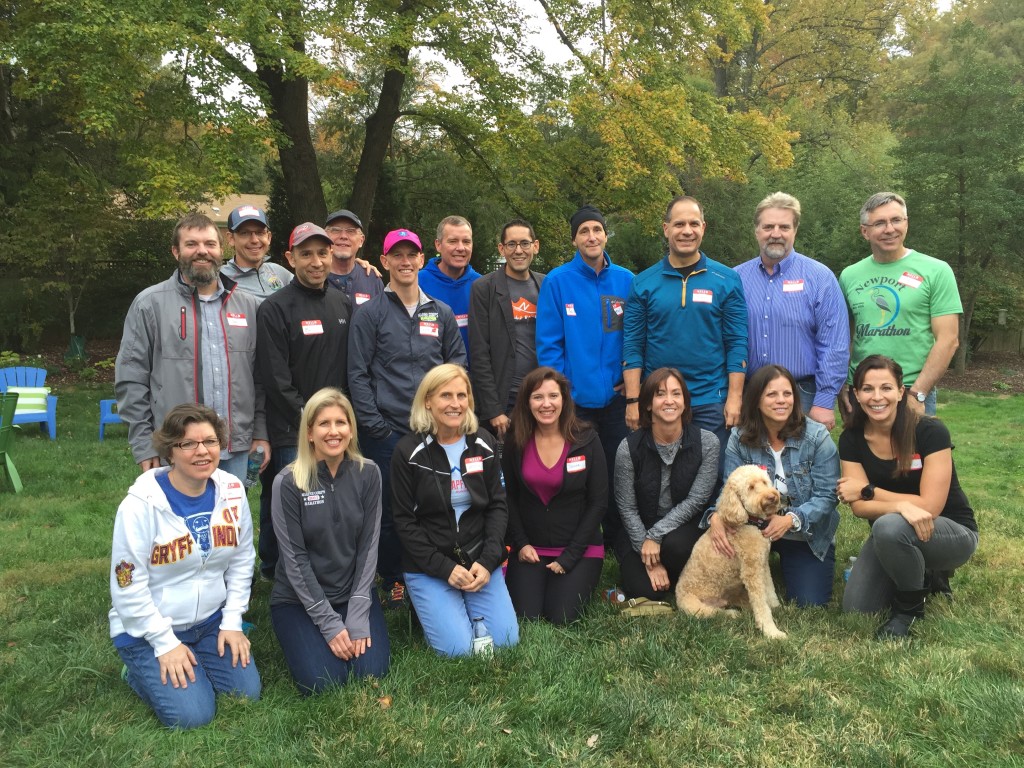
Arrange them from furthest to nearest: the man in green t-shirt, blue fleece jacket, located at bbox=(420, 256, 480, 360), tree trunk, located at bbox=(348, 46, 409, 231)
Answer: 1. tree trunk, located at bbox=(348, 46, 409, 231)
2. blue fleece jacket, located at bbox=(420, 256, 480, 360)
3. the man in green t-shirt

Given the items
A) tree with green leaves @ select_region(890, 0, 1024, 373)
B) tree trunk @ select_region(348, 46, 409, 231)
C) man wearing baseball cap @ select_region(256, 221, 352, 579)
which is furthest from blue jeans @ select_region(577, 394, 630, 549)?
tree with green leaves @ select_region(890, 0, 1024, 373)

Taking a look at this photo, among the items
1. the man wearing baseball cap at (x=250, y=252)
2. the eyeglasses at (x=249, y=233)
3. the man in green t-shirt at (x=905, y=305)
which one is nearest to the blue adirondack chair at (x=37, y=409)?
the man wearing baseball cap at (x=250, y=252)

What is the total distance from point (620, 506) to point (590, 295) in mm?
1486

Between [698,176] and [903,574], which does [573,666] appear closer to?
[903,574]

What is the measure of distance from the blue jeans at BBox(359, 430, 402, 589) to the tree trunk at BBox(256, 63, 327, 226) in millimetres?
9345

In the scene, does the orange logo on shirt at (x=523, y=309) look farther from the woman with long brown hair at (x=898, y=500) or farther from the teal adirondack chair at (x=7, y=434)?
the teal adirondack chair at (x=7, y=434)

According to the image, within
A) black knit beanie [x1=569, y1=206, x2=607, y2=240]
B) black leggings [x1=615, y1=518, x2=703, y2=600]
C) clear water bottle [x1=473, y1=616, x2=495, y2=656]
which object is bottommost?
clear water bottle [x1=473, y1=616, x2=495, y2=656]

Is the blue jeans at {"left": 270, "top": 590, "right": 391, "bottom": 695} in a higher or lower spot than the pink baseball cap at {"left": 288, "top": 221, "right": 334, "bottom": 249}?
lower

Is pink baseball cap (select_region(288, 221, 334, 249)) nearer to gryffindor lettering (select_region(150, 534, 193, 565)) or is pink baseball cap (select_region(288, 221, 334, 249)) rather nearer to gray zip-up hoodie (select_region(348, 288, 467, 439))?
gray zip-up hoodie (select_region(348, 288, 467, 439))

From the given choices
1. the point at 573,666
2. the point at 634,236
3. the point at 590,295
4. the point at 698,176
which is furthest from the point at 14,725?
the point at 698,176

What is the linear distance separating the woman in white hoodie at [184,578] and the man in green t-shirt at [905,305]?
13.4ft

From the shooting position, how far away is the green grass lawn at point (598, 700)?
9.75 ft

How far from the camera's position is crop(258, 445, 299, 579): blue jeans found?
15.5ft

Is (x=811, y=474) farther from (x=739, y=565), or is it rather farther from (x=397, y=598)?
(x=397, y=598)
